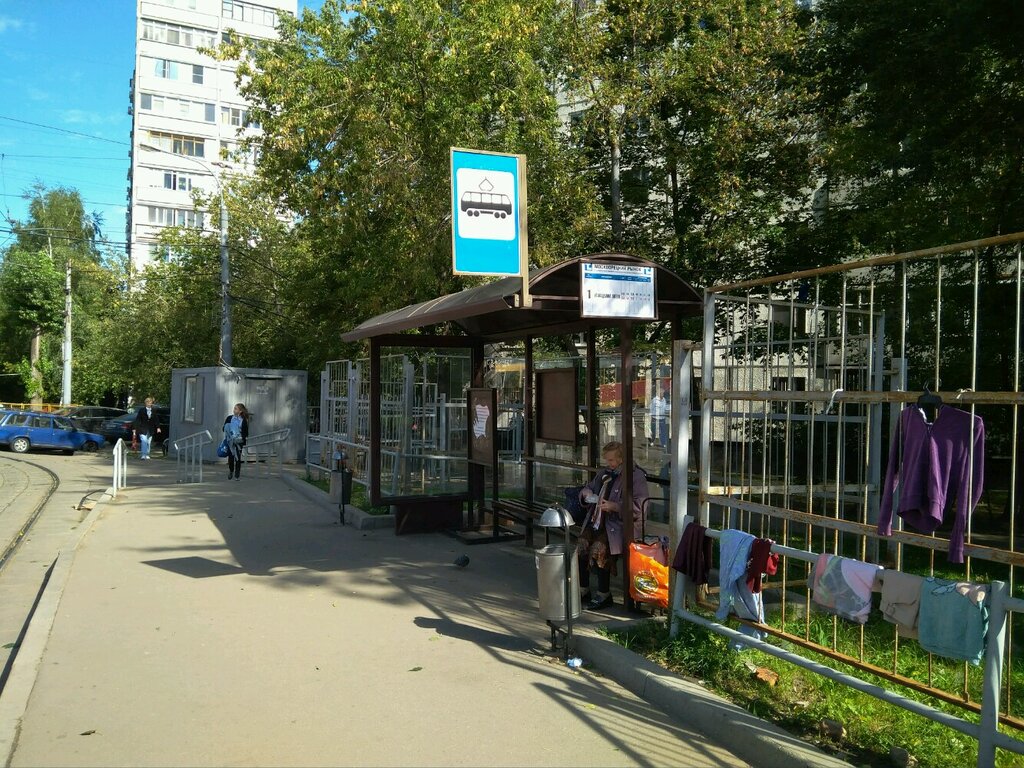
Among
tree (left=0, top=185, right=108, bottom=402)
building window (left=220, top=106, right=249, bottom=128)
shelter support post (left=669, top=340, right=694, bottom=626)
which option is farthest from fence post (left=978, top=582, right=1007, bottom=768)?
building window (left=220, top=106, right=249, bottom=128)

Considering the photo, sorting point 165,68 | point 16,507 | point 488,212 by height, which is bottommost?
point 16,507

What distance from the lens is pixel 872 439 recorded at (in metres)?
9.42

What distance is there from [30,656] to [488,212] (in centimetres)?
479

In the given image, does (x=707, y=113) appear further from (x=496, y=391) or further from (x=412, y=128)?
(x=496, y=391)

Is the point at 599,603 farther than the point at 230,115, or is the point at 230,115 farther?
the point at 230,115

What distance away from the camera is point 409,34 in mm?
14469

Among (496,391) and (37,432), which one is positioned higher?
(496,391)

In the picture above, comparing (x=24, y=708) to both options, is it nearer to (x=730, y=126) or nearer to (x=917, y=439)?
(x=917, y=439)

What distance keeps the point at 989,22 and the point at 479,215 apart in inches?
284

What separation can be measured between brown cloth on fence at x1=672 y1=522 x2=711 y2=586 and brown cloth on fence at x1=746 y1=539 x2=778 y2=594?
0.58 meters

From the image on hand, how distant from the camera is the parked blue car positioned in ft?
93.8

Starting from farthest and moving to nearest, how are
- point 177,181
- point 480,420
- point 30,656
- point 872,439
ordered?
point 177,181, point 480,420, point 872,439, point 30,656

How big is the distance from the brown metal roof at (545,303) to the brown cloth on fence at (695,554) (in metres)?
2.02

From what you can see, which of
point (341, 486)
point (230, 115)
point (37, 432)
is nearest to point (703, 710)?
point (341, 486)
